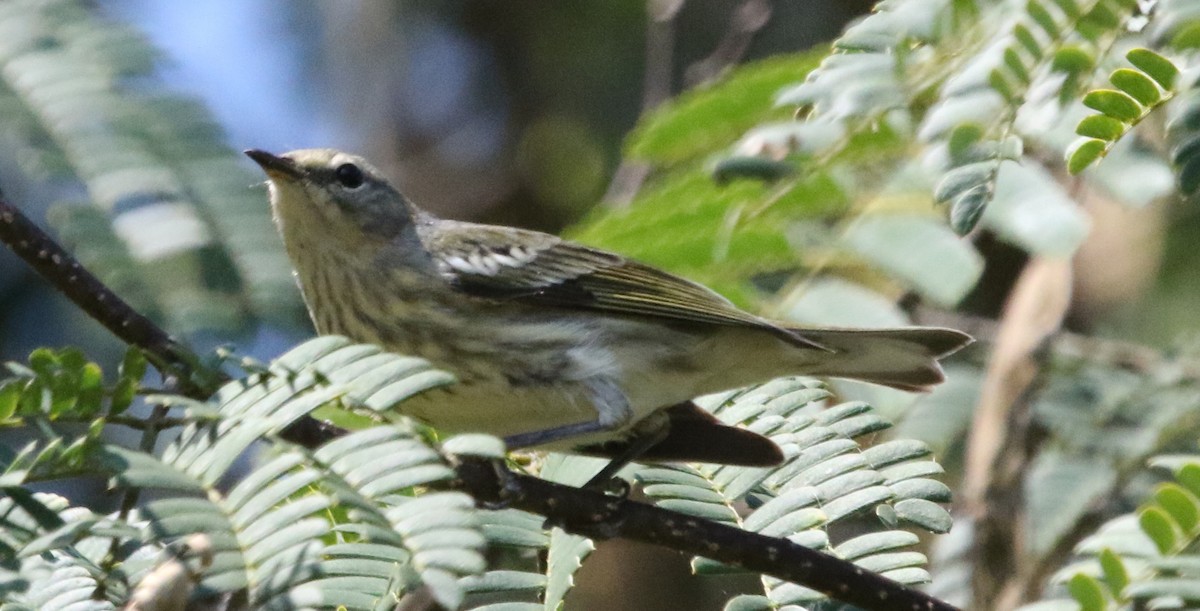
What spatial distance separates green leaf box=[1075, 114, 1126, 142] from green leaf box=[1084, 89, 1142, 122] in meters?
0.01

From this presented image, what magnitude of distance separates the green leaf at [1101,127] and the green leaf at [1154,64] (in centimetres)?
9

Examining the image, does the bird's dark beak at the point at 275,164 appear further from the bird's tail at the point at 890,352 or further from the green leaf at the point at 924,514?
the green leaf at the point at 924,514

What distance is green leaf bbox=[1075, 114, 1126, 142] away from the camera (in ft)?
6.49

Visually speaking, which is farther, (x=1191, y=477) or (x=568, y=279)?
(x=568, y=279)

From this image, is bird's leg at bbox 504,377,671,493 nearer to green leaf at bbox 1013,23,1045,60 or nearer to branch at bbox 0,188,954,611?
branch at bbox 0,188,954,611

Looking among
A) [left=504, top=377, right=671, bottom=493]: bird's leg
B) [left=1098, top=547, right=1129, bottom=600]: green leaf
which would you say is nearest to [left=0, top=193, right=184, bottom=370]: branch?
[left=504, top=377, right=671, bottom=493]: bird's leg

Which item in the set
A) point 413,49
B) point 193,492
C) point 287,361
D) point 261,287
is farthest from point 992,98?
point 413,49

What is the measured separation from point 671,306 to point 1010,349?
4.40ft

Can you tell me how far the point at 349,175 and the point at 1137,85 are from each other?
248 centimetres

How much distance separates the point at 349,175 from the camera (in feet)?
12.9

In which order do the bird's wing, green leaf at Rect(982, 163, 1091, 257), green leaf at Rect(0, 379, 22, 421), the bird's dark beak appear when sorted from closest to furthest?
green leaf at Rect(0, 379, 22, 421) → green leaf at Rect(982, 163, 1091, 257) → the bird's dark beak → the bird's wing

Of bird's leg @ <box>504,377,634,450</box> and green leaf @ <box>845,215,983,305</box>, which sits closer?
bird's leg @ <box>504,377,634,450</box>

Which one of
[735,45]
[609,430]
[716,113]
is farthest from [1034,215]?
[735,45]

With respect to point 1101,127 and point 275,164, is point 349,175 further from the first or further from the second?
point 1101,127
